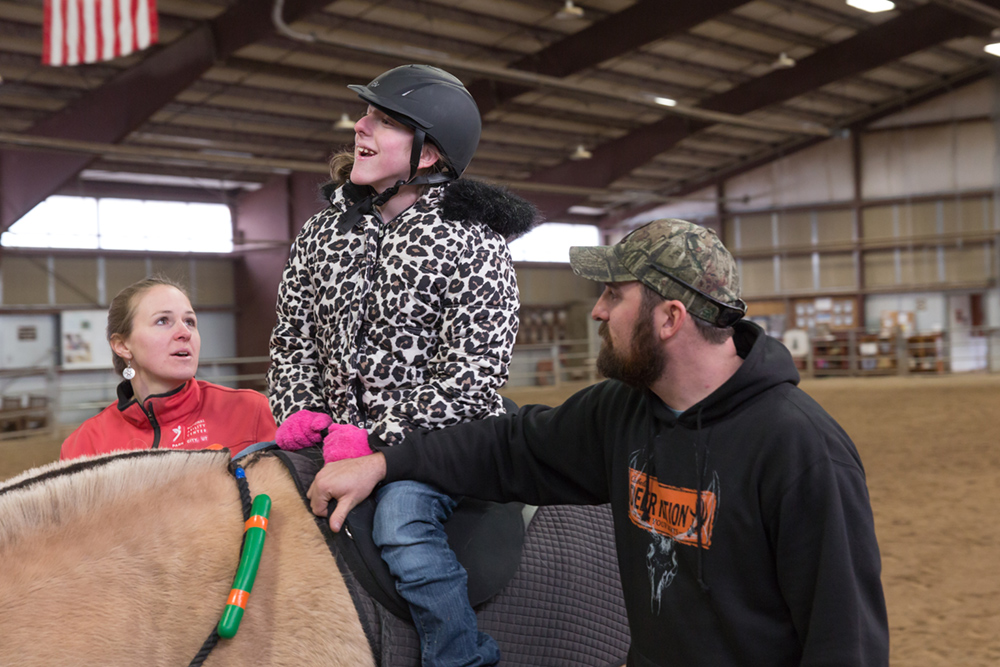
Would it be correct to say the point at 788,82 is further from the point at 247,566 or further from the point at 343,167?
the point at 247,566

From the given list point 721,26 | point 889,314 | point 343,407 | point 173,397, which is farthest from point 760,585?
point 889,314

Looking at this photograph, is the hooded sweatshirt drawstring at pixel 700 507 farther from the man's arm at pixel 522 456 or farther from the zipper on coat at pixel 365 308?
the zipper on coat at pixel 365 308

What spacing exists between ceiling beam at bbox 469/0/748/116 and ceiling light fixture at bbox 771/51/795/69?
4102mm

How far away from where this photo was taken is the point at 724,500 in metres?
1.53

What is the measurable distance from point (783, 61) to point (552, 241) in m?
9.75

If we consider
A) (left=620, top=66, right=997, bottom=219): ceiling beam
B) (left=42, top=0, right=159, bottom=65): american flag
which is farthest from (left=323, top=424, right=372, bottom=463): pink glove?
(left=620, top=66, right=997, bottom=219): ceiling beam

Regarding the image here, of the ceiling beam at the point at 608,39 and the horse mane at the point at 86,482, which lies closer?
the horse mane at the point at 86,482

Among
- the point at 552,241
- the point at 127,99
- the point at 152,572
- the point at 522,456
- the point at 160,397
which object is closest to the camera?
the point at 152,572

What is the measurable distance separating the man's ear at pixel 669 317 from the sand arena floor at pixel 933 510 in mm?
2713

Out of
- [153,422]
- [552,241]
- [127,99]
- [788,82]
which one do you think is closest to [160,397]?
[153,422]

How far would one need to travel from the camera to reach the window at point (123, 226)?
1694 centimetres

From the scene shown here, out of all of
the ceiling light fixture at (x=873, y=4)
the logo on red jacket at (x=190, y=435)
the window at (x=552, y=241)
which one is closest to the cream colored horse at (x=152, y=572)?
the logo on red jacket at (x=190, y=435)

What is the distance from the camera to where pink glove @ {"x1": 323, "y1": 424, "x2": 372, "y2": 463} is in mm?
1759

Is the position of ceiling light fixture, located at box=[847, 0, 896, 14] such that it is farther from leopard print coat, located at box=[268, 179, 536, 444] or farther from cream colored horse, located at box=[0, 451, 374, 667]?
cream colored horse, located at box=[0, 451, 374, 667]
